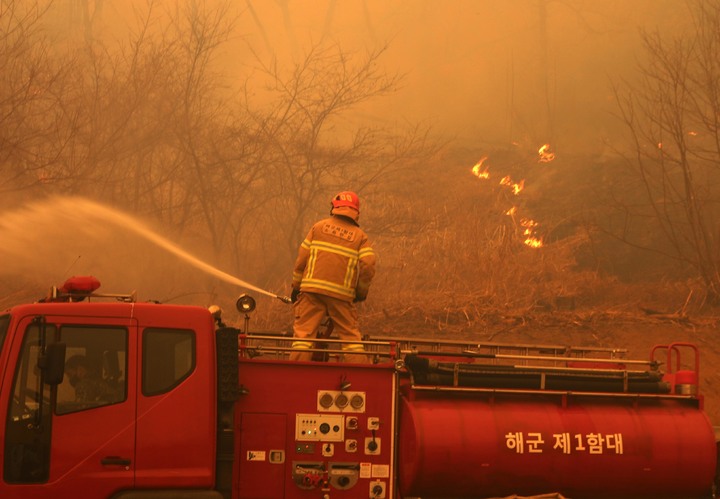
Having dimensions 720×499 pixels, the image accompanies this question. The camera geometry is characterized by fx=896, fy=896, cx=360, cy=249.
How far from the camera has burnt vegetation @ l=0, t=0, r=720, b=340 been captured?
1719cm

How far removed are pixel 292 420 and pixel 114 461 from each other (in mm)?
1214

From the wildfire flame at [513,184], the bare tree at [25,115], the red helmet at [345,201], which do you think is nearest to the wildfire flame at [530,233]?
the wildfire flame at [513,184]

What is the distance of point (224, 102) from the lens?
22078mm

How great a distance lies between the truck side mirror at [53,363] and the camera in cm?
527

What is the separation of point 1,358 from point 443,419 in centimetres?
291

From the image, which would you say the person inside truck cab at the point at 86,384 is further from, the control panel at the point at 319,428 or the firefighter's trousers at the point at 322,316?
the firefighter's trousers at the point at 322,316

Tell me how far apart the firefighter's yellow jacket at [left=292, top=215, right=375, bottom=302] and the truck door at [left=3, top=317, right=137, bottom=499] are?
182 cm

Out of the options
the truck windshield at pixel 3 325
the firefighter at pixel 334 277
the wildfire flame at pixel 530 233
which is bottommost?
the truck windshield at pixel 3 325

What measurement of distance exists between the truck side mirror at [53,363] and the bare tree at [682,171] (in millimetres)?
13754

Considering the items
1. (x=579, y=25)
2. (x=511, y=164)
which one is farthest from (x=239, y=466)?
(x=579, y=25)

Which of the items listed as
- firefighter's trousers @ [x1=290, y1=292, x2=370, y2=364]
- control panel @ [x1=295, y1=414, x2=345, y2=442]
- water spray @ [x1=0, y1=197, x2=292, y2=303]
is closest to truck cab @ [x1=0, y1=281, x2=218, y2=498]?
control panel @ [x1=295, y1=414, x2=345, y2=442]

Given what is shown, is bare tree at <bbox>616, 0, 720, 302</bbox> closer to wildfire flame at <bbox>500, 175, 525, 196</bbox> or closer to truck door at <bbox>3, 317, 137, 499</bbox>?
wildfire flame at <bbox>500, 175, 525, 196</bbox>

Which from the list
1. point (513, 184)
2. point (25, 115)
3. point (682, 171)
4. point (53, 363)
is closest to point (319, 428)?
point (53, 363)

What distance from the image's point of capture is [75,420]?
5.54m
